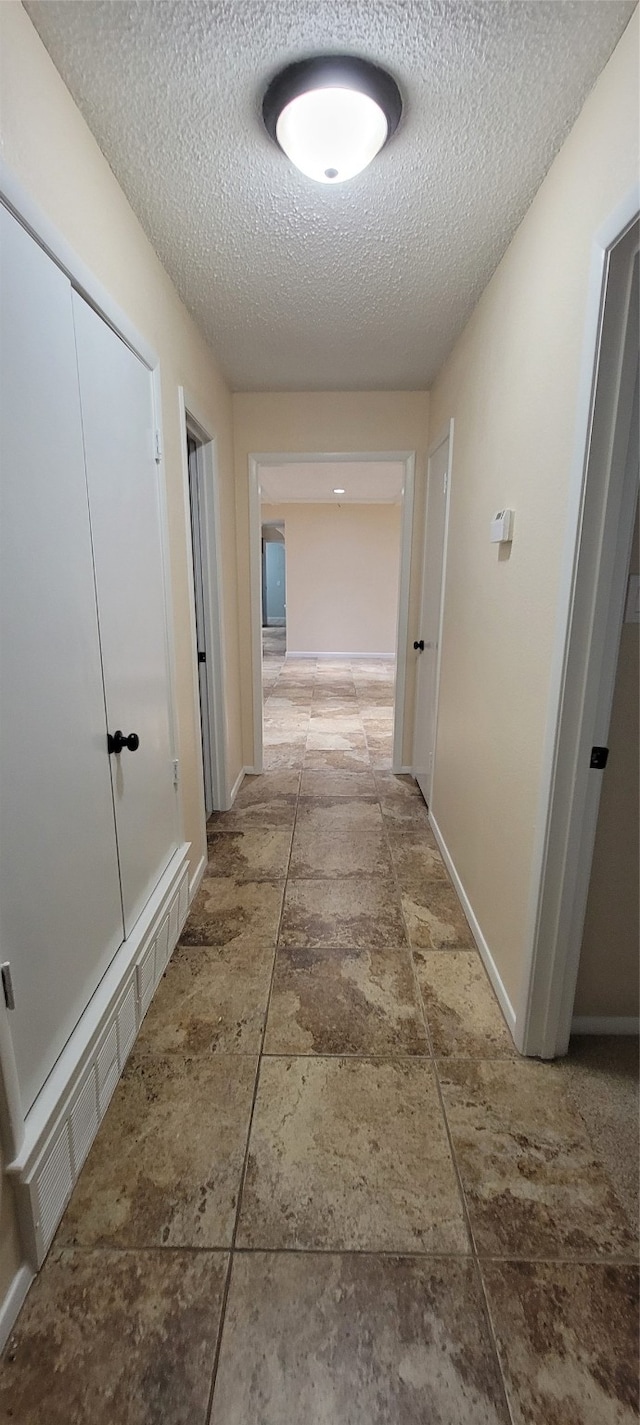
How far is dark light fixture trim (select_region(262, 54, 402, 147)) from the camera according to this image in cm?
111

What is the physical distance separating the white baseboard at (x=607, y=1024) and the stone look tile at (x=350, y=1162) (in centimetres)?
51

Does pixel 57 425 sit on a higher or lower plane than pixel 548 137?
lower

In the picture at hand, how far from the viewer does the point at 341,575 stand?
27.3 ft

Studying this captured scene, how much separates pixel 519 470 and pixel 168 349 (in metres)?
1.31

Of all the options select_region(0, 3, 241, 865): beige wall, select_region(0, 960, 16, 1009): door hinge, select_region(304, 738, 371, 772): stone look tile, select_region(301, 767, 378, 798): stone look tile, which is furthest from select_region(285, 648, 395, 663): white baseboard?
select_region(0, 960, 16, 1009): door hinge

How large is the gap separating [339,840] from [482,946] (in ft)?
3.39

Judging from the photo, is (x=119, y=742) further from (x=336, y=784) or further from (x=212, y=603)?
(x=336, y=784)

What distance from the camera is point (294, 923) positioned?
7.18 ft

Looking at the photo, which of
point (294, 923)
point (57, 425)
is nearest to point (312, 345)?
point (57, 425)

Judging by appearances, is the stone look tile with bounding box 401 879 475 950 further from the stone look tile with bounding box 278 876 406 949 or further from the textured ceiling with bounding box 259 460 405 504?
the textured ceiling with bounding box 259 460 405 504

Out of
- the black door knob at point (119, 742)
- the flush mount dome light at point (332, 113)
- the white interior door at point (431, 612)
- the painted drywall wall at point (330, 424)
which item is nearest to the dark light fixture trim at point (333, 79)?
the flush mount dome light at point (332, 113)

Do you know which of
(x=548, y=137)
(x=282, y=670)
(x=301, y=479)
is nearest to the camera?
(x=548, y=137)

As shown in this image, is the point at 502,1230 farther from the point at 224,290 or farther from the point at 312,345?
the point at 312,345

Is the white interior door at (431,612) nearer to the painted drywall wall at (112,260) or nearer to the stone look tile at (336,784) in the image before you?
the stone look tile at (336,784)
